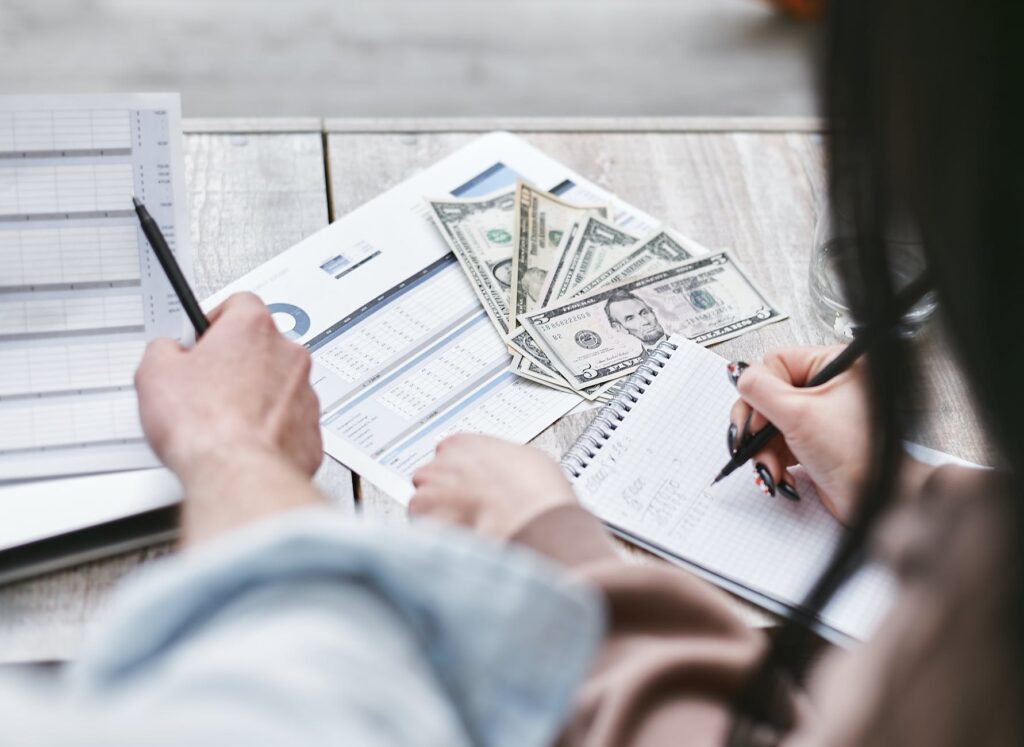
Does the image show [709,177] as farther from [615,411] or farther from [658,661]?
[658,661]

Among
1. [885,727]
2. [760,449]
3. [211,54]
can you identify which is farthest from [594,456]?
[211,54]

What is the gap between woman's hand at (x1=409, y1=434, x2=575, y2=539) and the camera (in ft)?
2.56

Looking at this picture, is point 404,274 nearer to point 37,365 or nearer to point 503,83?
point 37,365

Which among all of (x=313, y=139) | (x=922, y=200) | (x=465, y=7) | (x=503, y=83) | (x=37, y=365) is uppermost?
(x=465, y=7)

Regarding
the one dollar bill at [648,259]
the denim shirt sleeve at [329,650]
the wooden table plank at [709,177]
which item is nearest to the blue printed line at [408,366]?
the one dollar bill at [648,259]

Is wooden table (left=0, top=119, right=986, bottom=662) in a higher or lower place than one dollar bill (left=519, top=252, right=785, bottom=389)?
Answer: higher

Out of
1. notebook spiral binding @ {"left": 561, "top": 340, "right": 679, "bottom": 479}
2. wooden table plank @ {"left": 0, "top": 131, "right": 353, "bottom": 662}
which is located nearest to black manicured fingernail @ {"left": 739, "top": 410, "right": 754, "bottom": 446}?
notebook spiral binding @ {"left": 561, "top": 340, "right": 679, "bottom": 479}

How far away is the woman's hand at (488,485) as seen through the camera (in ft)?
2.56

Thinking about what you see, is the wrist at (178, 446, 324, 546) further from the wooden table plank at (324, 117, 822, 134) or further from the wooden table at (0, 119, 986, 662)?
the wooden table plank at (324, 117, 822, 134)

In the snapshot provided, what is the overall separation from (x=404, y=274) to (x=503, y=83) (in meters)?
1.71

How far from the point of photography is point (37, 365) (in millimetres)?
905

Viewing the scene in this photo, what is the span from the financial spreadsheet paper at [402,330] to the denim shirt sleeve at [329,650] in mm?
379

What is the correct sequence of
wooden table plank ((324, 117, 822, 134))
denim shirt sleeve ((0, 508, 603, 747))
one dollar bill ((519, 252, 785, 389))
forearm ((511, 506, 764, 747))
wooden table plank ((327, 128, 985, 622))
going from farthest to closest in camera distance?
wooden table plank ((324, 117, 822, 134))
wooden table plank ((327, 128, 985, 622))
one dollar bill ((519, 252, 785, 389))
forearm ((511, 506, 764, 747))
denim shirt sleeve ((0, 508, 603, 747))

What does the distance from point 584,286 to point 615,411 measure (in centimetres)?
19
